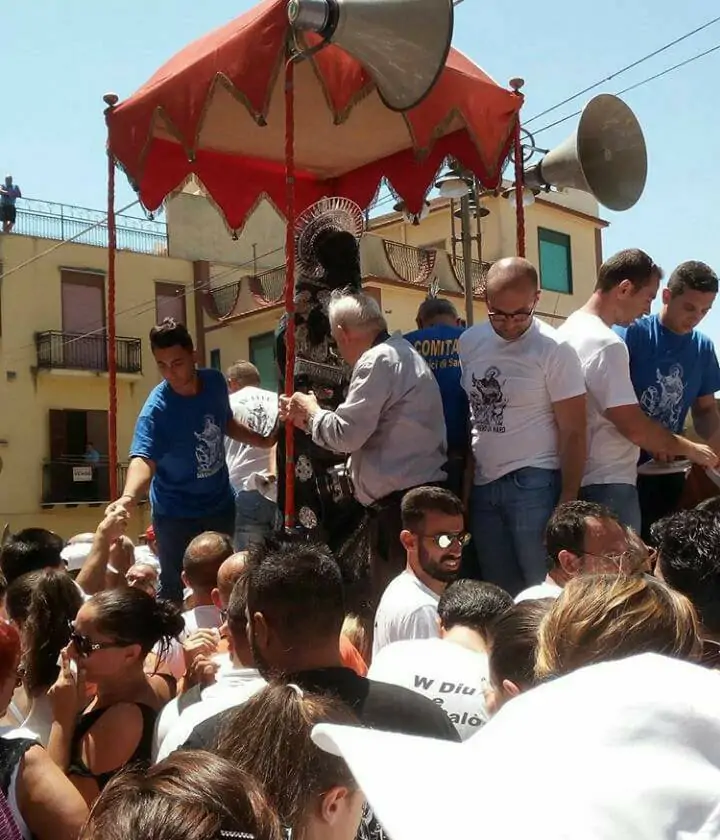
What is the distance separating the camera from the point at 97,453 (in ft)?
86.4

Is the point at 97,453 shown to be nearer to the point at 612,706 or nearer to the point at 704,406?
the point at 704,406

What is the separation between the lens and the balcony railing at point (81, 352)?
25.6 meters

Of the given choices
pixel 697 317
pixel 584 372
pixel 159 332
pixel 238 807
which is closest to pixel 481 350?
pixel 584 372

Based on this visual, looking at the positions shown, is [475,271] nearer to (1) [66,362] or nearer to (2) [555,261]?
(2) [555,261]

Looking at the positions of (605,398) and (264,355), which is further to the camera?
(264,355)

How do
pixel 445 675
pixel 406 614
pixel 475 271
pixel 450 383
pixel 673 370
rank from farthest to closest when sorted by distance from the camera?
1. pixel 475 271
2. pixel 450 383
3. pixel 673 370
4. pixel 406 614
5. pixel 445 675

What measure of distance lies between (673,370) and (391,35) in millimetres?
1912

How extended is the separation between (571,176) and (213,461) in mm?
2581

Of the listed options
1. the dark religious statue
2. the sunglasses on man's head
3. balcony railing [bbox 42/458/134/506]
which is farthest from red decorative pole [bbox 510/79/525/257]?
balcony railing [bbox 42/458/134/506]

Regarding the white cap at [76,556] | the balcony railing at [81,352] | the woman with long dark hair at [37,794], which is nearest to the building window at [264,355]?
the balcony railing at [81,352]

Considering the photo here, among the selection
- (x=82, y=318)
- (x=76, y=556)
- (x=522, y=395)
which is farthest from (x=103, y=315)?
(x=522, y=395)

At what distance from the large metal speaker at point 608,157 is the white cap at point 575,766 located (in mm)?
5042

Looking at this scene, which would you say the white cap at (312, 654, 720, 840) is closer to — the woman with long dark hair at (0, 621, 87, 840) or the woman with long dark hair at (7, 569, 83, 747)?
the woman with long dark hair at (0, 621, 87, 840)

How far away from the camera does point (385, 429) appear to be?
170 inches
